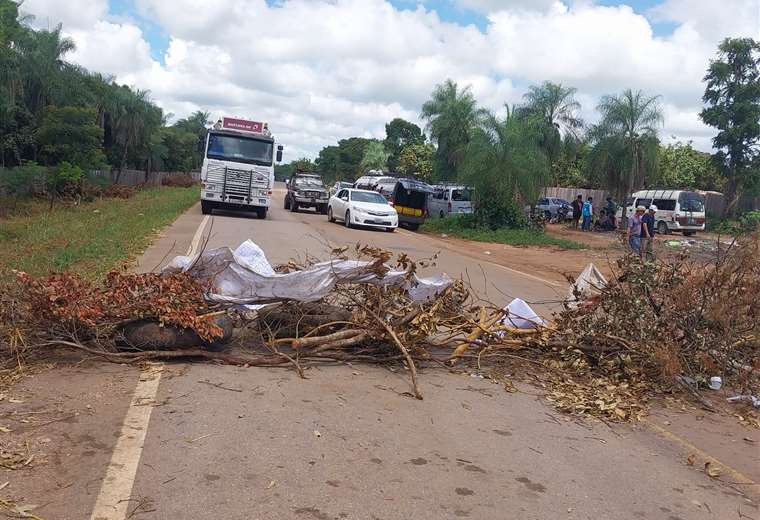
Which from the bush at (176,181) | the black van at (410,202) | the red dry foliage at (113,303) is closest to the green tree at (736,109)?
the black van at (410,202)

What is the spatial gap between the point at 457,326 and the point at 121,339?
315 cm

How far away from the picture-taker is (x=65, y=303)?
5.69 metres

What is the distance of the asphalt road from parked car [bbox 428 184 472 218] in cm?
2578

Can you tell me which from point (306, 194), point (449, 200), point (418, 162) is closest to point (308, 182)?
point (306, 194)

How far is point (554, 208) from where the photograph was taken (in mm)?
39688

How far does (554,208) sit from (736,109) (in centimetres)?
1092

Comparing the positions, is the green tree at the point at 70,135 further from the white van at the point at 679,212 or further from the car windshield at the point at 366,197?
the white van at the point at 679,212

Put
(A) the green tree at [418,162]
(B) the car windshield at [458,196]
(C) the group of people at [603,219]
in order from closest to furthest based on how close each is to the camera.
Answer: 1. (B) the car windshield at [458,196]
2. (C) the group of people at [603,219]
3. (A) the green tree at [418,162]

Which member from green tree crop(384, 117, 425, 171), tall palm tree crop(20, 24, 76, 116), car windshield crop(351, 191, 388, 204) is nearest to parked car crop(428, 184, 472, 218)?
car windshield crop(351, 191, 388, 204)

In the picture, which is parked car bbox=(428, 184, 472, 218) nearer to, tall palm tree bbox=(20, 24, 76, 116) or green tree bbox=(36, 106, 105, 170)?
green tree bbox=(36, 106, 105, 170)

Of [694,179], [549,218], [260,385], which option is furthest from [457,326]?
[694,179]

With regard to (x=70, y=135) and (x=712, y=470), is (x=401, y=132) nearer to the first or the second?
(x=70, y=135)

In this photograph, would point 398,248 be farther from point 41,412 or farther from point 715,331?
point 41,412

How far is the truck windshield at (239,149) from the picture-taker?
23688 mm
